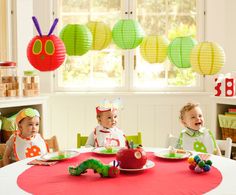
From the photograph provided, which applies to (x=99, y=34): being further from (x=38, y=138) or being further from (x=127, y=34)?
(x=38, y=138)

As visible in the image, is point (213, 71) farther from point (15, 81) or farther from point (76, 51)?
point (15, 81)

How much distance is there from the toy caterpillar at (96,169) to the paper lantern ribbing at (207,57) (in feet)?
5.81

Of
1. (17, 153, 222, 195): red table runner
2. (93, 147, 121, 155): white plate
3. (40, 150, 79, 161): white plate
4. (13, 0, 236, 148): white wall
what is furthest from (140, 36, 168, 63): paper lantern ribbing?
(17, 153, 222, 195): red table runner

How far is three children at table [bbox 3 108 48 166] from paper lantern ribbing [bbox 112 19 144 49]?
968 millimetres

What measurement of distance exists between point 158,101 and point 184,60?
3.75 ft

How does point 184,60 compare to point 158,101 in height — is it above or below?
above

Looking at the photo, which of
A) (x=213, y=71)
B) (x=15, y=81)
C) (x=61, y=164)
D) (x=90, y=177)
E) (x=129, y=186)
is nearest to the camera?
(x=129, y=186)

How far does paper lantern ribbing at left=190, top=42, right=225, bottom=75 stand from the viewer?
11.7 feet

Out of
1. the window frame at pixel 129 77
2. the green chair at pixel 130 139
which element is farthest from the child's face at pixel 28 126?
the window frame at pixel 129 77

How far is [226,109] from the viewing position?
14.6ft

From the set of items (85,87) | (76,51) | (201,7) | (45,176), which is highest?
A: (201,7)

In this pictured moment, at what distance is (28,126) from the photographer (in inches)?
121

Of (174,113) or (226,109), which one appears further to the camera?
(174,113)

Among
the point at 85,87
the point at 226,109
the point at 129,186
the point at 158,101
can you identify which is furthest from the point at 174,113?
the point at 129,186
